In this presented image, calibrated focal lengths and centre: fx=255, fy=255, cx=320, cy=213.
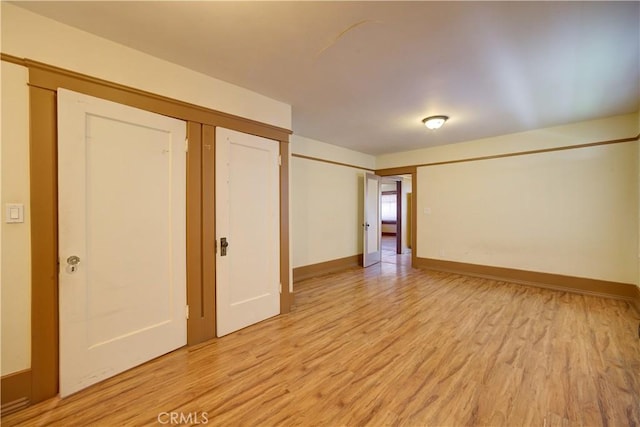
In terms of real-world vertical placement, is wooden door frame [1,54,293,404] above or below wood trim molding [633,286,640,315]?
above

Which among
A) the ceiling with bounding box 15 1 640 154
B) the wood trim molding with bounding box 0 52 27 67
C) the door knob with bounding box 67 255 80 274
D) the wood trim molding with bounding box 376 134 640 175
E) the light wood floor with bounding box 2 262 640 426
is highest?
the ceiling with bounding box 15 1 640 154

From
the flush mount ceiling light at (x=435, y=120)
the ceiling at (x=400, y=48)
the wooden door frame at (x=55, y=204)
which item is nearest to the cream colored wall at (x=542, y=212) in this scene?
the ceiling at (x=400, y=48)

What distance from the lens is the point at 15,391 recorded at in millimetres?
1680

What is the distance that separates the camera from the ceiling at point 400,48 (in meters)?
1.74

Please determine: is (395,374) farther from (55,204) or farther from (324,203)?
(324,203)

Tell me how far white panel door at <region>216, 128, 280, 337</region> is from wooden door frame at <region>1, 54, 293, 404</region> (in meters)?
0.10

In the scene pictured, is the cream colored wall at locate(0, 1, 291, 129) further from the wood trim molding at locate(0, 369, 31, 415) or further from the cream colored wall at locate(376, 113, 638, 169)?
the cream colored wall at locate(376, 113, 638, 169)

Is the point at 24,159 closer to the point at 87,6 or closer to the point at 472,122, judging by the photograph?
the point at 87,6

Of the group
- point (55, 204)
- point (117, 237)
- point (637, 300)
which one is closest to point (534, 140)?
point (637, 300)

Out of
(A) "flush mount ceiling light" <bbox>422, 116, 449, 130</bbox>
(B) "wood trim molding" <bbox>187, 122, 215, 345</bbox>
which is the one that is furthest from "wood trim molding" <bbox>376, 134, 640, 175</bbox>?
(B) "wood trim molding" <bbox>187, 122, 215, 345</bbox>

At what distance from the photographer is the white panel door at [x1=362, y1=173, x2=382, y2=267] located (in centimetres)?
584

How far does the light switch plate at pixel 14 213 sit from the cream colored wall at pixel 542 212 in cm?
599

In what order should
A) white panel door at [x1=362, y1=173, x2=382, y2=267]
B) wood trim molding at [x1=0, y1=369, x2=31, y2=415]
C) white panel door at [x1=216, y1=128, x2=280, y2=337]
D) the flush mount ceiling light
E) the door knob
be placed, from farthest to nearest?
white panel door at [x1=362, y1=173, x2=382, y2=267]
the flush mount ceiling light
white panel door at [x1=216, y1=128, x2=280, y2=337]
the door knob
wood trim molding at [x1=0, y1=369, x2=31, y2=415]

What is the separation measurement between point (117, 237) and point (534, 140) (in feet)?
19.7
